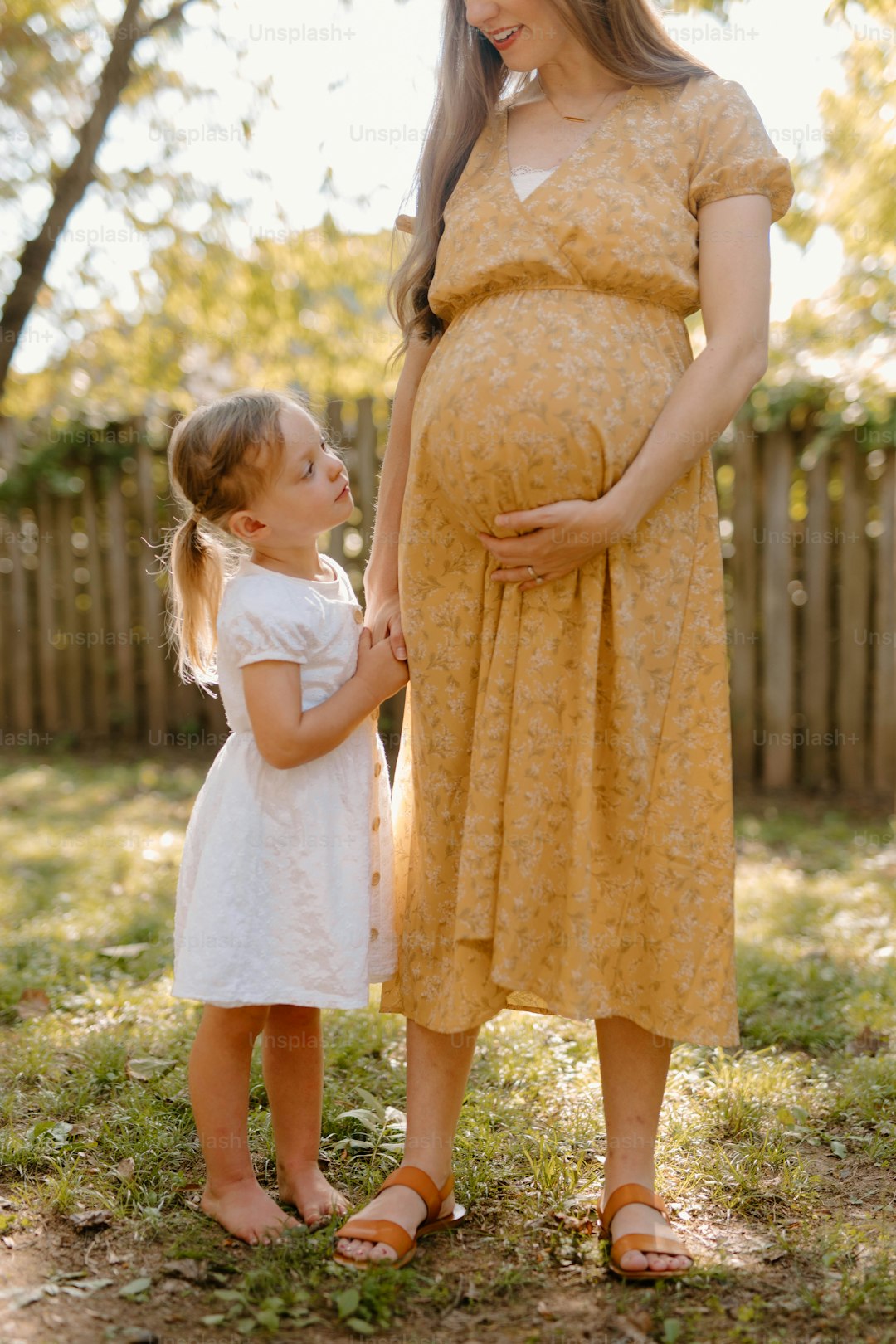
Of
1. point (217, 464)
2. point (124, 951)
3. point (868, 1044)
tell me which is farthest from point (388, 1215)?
point (124, 951)

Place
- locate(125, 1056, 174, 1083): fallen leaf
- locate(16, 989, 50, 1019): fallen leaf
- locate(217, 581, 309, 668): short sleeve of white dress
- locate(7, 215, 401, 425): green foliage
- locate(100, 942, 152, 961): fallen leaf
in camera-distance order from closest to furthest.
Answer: locate(217, 581, 309, 668): short sleeve of white dress, locate(125, 1056, 174, 1083): fallen leaf, locate(16, 989, 50, 1019): fallen leaf, locate(100, 942, 152, 961): fallen leaf, locate(7, 215, 401, 425): green foliage

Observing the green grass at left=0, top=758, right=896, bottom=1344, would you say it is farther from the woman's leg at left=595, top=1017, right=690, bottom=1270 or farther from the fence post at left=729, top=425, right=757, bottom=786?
the fence post at left=729, top=425, right=757, bottom=786

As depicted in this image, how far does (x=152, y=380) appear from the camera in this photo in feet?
26.1

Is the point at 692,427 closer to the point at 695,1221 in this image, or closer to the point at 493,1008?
the point at 493,1008

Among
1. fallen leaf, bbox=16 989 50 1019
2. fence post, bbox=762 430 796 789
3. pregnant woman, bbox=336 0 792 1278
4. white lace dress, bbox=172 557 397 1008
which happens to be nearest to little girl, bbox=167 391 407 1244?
white lace dress, bbox=172 557 397 1008

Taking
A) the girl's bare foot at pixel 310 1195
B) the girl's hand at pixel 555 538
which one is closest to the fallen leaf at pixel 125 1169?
the girl's bare foot at pixel 310 1195

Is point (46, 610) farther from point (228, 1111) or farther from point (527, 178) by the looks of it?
point (527, 178)

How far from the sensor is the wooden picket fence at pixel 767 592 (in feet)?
18.3

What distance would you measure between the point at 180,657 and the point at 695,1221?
4.62 feet

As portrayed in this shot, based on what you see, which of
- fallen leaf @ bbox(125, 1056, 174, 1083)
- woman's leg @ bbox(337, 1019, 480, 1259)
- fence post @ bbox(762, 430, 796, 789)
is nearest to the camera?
→ woman's leg @ bbox(337, 1019, 480, 1259)

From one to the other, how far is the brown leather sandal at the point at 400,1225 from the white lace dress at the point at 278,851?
32 cm

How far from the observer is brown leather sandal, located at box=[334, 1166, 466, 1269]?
1892 millimetres

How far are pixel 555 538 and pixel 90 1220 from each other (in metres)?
1.41

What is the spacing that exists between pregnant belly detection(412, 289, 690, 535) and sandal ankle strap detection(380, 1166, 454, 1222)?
3.57ft
